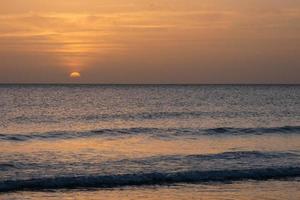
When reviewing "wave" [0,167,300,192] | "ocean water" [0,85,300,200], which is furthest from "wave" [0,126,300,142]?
"wave" [0,167,300,192]

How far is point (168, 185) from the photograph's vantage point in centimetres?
1752

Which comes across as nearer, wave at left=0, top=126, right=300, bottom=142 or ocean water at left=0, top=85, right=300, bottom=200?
ocean water at left=0, top=85, right=300, bottom=200

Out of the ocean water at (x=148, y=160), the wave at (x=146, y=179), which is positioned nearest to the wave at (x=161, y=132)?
the ocean water at (x=148, y=160)

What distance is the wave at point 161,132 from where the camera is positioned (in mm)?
31008

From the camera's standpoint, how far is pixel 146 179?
725 inches

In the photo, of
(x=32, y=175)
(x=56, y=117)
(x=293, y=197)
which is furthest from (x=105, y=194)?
(x=56, y=117)

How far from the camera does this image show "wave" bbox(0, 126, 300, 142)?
102 ft

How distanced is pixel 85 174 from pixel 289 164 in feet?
25.5

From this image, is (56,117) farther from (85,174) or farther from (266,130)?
(85,174)

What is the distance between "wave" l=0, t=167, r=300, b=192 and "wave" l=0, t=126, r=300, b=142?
1228 cm

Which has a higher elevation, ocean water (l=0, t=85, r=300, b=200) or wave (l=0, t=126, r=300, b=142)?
wave (l=0, t=126, r=300, b=142)

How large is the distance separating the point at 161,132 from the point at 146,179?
15362 millimetres

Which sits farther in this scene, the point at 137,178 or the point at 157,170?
the point at 157,170

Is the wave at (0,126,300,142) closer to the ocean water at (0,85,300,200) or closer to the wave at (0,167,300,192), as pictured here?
the ocean water at (0,85,300,200)
